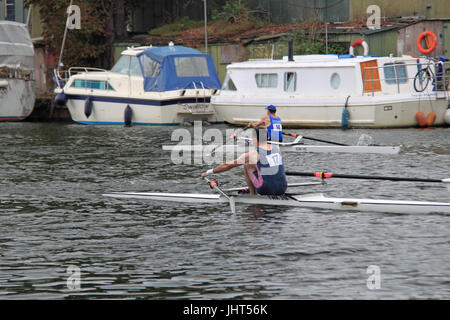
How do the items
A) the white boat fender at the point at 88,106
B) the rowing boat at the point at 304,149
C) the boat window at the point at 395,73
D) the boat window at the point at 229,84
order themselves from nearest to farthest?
the rowing boat at the point at 304,149, the boat window at the point at 395,73, the boat window at the point at 229,84, the white boat fender at the point at 88,106

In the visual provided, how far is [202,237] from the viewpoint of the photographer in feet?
41.1

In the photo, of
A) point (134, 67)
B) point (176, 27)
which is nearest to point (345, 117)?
point (134, 67)

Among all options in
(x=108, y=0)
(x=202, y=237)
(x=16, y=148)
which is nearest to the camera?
(x=202, y=237)

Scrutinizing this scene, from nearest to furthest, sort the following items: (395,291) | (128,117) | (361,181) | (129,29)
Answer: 1. (395,291)
2. (361,181)
3. (128,117)
4. (129,29)

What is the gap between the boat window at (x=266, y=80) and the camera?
30719 mm

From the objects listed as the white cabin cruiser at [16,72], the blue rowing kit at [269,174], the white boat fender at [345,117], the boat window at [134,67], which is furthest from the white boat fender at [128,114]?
the blue rowing kit at [269,174]

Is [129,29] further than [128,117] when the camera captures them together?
Yes

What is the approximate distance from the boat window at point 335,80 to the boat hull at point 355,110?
0.52m

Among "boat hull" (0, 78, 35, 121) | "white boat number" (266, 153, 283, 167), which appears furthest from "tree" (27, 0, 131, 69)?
"white boat number" (266, 153, 283, 167)

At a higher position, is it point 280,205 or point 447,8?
point 447,8

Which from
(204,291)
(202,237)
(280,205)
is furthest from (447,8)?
(204,291)

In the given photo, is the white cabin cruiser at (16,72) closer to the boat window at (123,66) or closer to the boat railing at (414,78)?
the boat window at (123,66)

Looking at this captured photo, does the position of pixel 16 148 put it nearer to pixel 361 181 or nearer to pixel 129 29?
pixel 361 181

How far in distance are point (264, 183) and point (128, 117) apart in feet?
62.8
